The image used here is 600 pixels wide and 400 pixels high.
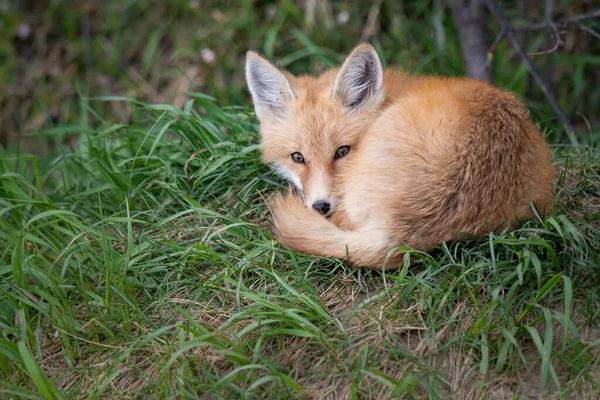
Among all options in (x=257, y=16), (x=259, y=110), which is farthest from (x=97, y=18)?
(x=259, y=110)

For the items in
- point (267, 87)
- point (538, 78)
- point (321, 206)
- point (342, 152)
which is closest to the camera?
point (321, 206)

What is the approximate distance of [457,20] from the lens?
4578 millimetres

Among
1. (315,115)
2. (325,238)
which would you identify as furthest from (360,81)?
(325,238)

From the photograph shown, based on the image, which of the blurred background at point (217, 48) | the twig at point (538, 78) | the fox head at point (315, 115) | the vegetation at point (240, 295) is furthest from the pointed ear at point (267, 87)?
the twig at point (538, 78)

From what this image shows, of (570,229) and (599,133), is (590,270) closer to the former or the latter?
(570,229)

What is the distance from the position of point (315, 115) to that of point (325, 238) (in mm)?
810

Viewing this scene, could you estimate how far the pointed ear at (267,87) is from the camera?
3334 millimetres

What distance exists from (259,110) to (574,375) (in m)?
2.08

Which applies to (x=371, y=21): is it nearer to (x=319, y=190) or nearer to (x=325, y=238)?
(x=319, y=190)

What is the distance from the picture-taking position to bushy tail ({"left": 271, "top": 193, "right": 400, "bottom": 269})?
2.64 metres

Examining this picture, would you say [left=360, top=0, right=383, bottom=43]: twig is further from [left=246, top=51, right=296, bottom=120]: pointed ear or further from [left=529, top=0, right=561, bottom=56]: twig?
[left=246, top=51, right=296, bottom=120]: pointed ear

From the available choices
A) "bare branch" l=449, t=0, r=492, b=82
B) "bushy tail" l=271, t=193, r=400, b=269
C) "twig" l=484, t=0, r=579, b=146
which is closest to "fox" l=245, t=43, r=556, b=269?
"bushy tail" l=271, t=193, r=400, b=269

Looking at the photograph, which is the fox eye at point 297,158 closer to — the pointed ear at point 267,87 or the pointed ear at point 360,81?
the pointed ear at point 267,87

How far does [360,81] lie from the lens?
3305 millimetres
